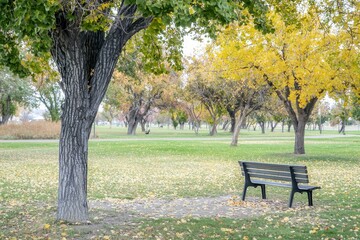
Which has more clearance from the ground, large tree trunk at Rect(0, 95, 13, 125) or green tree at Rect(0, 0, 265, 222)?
large tree trunk at Rect(0, 95, 13, 125)

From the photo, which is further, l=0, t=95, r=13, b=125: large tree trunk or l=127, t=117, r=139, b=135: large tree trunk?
l=127, t=117, r=139, b=135: large tree trunk

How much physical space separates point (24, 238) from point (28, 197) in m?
4.23

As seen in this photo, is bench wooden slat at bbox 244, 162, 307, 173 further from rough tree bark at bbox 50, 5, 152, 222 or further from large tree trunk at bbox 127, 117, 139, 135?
large tree trunk at bbox 127, 117, 139, 135

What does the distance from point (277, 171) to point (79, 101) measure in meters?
4.51

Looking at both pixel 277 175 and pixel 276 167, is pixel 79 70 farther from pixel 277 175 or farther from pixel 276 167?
pixel 277 175

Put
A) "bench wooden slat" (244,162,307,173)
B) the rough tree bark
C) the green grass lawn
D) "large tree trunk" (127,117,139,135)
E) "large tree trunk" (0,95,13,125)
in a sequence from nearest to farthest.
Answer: the green grass lawn
the rough tree bark
"bench wooden slat" (244,162,307,173)
"large tree trunk" (0,95,13,125)
"large tree trunk" (127,117,139,135)

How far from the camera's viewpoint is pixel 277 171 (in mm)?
9523

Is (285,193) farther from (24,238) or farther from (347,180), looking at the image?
(24,238)

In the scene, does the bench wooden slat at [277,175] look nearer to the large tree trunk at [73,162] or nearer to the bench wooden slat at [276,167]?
the bench wooden slat at [276,167]

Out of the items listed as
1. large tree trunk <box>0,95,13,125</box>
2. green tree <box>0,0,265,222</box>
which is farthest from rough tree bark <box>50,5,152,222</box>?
large tree trunk <box>0,95,13,125</box>

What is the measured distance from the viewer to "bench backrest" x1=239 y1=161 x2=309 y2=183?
9.16 meters

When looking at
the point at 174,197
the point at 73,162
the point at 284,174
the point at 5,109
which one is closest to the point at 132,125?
the point at 5,109

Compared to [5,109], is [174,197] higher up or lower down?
lower down

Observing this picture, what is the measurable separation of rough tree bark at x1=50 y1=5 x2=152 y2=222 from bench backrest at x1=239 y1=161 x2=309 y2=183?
4004mm
